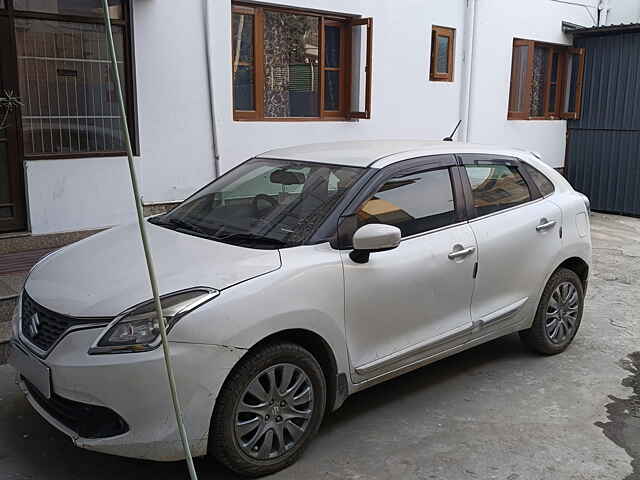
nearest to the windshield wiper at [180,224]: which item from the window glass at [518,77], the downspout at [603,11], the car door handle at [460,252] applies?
the car door handle at [460,252]

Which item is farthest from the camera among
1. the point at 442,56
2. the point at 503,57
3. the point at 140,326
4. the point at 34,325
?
the point at 503,57

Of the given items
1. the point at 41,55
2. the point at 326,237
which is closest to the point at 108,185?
the point at 41,55

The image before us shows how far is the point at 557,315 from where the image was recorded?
16.7ft

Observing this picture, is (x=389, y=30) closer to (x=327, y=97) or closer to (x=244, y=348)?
(x=327, y=97)

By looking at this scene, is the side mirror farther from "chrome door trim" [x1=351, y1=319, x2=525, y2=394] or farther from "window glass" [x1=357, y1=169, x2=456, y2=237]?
"chrome door trim" [x1=351, y1=319, x2=525, y2=394]

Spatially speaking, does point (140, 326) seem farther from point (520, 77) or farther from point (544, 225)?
point (520, 77)

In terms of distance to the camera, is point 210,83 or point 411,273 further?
point 210,83

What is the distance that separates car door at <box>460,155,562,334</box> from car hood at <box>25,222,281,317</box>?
64.3 inches

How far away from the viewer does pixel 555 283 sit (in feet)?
16.4

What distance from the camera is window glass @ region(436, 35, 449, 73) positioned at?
34.3 ft

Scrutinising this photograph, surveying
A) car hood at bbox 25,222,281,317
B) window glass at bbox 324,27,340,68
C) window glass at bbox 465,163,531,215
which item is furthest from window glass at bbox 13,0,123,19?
window glass at bbox 465,163,531,215

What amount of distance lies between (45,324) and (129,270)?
1.56ft

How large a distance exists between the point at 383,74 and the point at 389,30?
629 mm

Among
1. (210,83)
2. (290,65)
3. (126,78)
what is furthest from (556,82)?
(126,78)
